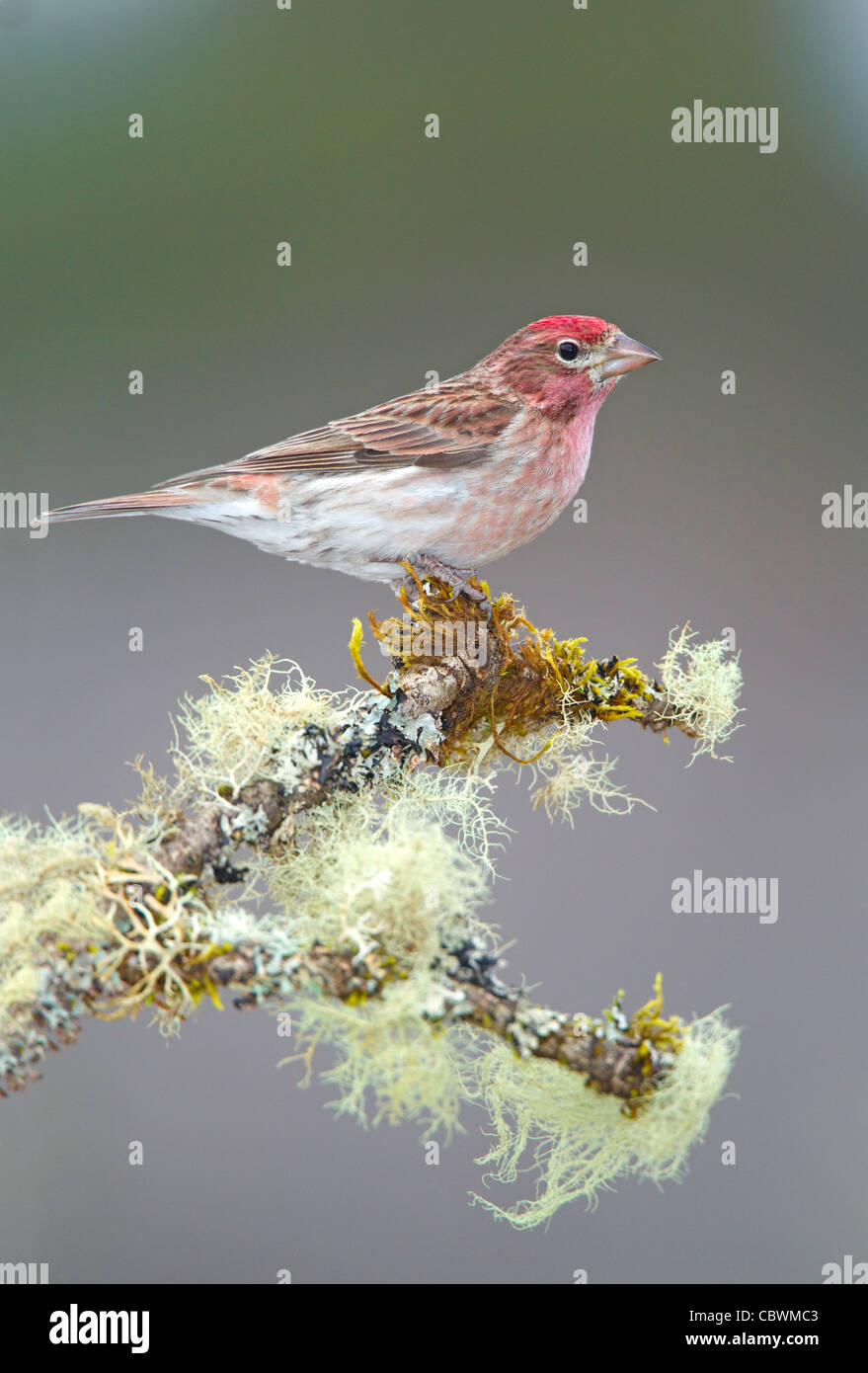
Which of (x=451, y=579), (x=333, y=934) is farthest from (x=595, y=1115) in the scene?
(x=451, y=579)

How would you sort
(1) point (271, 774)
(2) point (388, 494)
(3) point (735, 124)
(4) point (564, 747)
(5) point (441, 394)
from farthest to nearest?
(3) point (735, 124) → (5) point (441, 394) → (2) point (388, 494) → (4) point (564, 747) → (1) point (271, 774)

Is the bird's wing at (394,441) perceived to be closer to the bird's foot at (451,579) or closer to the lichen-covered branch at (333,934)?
the bird's foot at (451,579)

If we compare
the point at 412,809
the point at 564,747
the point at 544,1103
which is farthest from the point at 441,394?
the point at 544,1103

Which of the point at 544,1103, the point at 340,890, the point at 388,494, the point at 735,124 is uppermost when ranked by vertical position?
the point at 735,124

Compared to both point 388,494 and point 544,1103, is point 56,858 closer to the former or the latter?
point 544,1103

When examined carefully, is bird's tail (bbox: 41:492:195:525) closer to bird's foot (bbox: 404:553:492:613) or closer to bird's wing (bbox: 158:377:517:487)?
bird's wing (bbox: 158:377:517:487)
